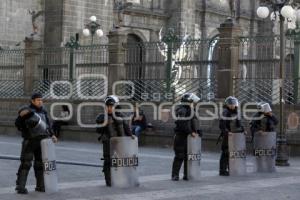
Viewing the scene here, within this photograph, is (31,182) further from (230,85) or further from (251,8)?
(251,8)

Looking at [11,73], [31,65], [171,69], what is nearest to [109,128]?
[171,69]

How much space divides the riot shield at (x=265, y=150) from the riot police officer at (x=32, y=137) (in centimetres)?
567

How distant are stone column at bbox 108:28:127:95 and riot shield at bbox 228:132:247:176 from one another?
9620mm

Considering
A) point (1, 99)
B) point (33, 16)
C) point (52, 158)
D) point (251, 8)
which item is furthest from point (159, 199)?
point (251, 8)

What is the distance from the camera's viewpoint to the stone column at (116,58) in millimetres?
22688

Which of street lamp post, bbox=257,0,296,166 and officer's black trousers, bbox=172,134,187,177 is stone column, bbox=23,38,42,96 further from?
officer's black trousers, bbox=172,134,187,177

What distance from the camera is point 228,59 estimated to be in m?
20.2

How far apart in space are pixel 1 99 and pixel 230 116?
15.6 m

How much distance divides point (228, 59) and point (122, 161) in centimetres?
975

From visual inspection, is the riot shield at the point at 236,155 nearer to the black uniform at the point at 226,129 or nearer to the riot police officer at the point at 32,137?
the black uniform at the point at 226,129

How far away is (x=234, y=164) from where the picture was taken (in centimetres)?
1358

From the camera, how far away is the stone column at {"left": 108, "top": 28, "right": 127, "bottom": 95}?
74.4 ft

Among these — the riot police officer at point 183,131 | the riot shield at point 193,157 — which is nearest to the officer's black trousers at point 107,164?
the riot police officer at point 183,131

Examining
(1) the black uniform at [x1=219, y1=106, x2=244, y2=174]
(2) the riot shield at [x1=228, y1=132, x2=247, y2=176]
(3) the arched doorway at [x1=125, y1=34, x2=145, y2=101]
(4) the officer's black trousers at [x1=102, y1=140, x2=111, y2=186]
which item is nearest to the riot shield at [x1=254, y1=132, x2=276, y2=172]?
(2) the riot shield at [x1=228, y1=132, x2=247, y2=176]
